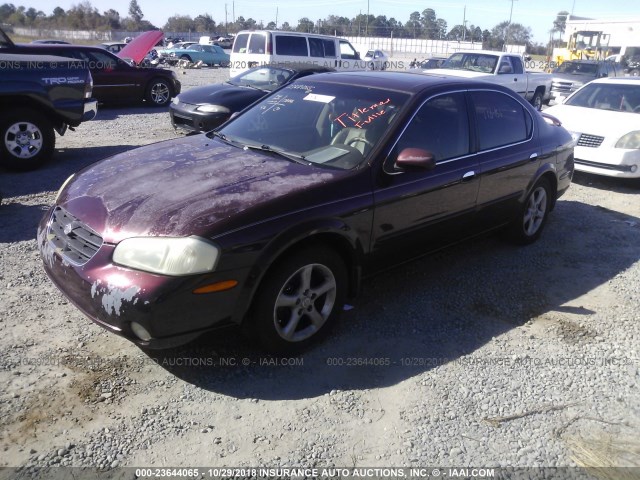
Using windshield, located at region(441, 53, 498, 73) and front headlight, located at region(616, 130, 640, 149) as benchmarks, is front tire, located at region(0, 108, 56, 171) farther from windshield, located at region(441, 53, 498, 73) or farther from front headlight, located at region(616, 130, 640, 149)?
windshield, located at region(441, 53, 498, 73)

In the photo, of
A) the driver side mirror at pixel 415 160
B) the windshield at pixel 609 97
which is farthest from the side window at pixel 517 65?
the driver side mirror at pixel 415 160

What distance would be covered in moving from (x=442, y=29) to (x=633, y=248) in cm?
4746

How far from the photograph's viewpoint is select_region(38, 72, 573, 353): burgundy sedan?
9.24ft

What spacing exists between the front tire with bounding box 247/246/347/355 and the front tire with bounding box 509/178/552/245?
8.41 ft

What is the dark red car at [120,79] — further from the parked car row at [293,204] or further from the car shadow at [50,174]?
the parked car row at [293,204]

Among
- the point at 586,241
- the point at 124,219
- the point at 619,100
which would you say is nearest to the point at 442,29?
the point at 619,100

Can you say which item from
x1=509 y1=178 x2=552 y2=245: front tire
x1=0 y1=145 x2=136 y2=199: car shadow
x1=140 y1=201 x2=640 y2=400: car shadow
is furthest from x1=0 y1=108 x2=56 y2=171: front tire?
x1=509 y1=178 x2=552 y2=245: front tire

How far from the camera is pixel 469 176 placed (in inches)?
170

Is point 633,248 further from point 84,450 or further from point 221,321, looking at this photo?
point 84,450

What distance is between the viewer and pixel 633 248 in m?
5.71

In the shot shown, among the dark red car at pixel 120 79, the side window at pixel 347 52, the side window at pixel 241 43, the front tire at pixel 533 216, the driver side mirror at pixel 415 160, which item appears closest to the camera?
the driver side mirror at pixel 415 160

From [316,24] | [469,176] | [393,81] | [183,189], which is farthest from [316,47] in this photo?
[316,24]

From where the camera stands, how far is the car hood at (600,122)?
8031mm

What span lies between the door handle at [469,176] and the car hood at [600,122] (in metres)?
4.84
